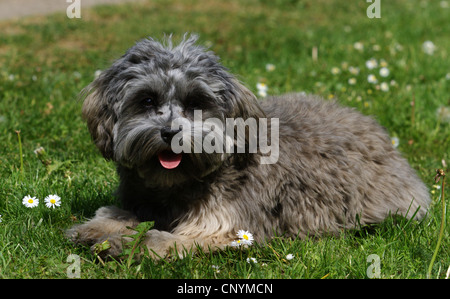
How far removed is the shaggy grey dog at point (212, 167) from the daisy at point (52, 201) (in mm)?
336

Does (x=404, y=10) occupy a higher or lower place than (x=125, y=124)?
higher

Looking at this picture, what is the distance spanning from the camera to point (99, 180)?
188 inches

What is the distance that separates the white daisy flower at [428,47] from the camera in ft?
26.1

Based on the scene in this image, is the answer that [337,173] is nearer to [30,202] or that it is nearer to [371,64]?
[30,202]

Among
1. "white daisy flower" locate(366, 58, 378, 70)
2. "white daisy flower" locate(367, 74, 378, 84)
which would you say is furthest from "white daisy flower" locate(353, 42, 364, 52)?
"white daisy flower" locate(367, 74, 378, 84)

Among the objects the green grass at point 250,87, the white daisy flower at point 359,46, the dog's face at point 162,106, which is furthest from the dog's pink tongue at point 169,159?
the white daisy flower at point 359,46

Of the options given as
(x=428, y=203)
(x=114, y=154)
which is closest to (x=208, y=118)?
(x=114, y=154)

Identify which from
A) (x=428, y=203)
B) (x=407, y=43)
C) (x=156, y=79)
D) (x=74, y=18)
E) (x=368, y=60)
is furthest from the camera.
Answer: (x=74, y=18)

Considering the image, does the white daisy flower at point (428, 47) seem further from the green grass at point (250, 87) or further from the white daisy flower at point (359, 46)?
the white daisy flower at point (359, 46)

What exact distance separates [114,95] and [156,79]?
352 mm

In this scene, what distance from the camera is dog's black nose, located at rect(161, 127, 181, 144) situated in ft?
11.4

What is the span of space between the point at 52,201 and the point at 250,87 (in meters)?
1.58

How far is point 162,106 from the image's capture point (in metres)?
3.67
